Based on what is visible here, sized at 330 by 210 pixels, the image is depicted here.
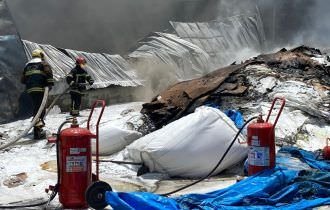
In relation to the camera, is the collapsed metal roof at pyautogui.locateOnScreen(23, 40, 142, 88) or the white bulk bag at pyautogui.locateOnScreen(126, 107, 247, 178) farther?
the collapsed metal roof at pyautogui.locateOnScreen(23, 40, 142, 88)

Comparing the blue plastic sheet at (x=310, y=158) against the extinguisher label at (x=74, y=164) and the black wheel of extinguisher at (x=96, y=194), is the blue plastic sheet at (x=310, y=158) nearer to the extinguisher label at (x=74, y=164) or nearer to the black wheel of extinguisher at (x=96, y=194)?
the black wheel of extinguisher at (x=96, y=194)

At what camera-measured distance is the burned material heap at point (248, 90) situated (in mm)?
6961

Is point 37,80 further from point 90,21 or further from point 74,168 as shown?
point 90,21

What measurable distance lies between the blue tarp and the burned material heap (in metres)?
2.44

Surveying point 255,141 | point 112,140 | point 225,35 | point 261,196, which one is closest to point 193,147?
point 255,141

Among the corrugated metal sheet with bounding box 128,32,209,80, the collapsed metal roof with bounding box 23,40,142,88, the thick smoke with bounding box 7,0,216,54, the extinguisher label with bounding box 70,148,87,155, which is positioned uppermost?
the thick smoke with bounding box 7,0,216,54

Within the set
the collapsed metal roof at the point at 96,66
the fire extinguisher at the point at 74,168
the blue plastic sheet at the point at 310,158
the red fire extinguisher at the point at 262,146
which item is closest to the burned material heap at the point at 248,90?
the blue plastic sheet at the point at 310,158

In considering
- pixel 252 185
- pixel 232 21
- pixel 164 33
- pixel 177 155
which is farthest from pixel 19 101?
pixel 232 21

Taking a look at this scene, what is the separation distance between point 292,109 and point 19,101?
488 cm

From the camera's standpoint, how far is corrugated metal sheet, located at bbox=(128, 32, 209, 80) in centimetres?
1320

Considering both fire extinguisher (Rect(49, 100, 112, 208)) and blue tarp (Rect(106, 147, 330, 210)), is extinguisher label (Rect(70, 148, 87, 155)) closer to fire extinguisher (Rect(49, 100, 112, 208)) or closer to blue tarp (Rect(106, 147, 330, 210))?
fire extinguisher (Rect(49, 100, 112, 208))

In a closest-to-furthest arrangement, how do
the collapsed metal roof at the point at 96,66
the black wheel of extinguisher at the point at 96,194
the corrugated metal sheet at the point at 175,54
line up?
the black wheel of extinguisher at the point at 96,194, the collapsed metal roof at the point at 96,66, the corrugated metal sheet at the point at 175,54

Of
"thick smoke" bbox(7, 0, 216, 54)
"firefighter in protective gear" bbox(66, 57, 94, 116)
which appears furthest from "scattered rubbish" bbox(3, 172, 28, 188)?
"thick smoke" bbox(7, 0, 216, 54)

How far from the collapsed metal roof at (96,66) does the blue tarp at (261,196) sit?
5992mm
